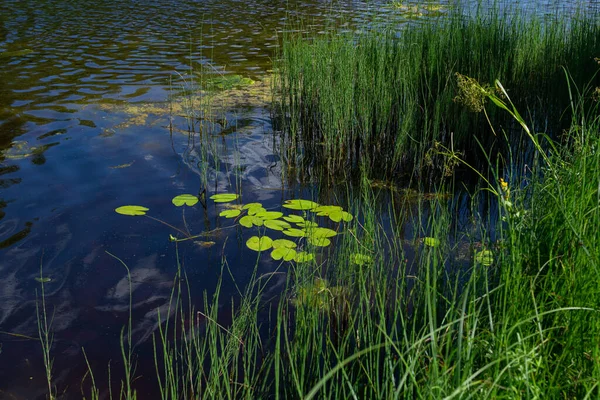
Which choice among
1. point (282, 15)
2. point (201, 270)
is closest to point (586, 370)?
point (201, 270)

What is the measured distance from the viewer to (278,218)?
3.35 metres

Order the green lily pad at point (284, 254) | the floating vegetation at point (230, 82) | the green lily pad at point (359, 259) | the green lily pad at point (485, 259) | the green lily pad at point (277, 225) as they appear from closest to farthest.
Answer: the green lily pad at point (485, 259)
the green lily pad at point (359, 259)
the green lily pad at point (284, 254)
the green lily pad at point (277, 225)
the floating vegetation at point (230, 82)

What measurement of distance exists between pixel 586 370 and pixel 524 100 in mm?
3394

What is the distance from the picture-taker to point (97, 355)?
2.33m

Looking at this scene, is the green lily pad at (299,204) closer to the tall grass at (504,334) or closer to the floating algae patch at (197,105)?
the tall grass at (504,334)

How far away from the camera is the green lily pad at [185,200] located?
139 inches

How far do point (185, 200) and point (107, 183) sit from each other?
65 cm

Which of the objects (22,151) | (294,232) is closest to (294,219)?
(294,232)

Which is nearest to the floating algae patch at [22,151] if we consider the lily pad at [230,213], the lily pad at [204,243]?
Answer: the lily pad at [230,213]

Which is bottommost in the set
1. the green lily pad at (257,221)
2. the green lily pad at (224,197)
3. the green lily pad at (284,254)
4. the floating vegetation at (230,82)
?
the green lily pad at (284,254)

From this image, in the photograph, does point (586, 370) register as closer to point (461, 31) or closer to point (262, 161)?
point (262, 161)

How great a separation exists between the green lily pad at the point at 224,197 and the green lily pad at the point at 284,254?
74cm

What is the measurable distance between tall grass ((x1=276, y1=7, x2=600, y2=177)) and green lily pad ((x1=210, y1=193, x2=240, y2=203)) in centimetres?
61

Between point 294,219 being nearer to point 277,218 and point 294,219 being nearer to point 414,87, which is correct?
point 277,218
